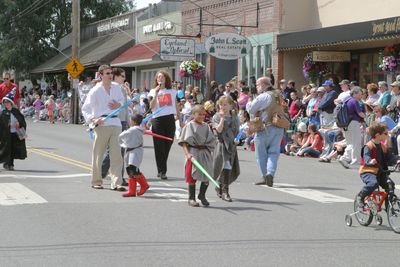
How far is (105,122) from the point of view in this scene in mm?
11969

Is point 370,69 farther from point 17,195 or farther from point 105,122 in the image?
point 17,195

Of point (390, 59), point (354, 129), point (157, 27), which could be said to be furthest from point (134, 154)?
point (157, 27)

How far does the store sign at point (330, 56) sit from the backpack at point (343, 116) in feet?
29.5

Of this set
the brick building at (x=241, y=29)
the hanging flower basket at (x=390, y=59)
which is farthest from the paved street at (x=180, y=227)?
the brick building at (x=241, y=29)

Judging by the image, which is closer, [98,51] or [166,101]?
[166,101]

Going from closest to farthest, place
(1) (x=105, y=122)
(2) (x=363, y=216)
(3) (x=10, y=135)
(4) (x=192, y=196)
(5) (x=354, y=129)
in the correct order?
(2) (x=363, y=216) < (4) (x=192, y=196) < (1) (x=105, y=122) < (3) (x=10, y=135) < (5) (x=354, y=129)

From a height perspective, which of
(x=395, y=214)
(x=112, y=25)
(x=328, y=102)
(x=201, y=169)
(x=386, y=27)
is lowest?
(x=395, y=214)

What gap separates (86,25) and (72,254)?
50763 millimetres

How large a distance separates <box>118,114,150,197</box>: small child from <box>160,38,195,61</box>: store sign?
19.2 meters

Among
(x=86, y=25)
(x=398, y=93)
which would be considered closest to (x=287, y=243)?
(x=398, y=93)

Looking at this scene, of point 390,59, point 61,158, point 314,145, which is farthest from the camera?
point 390,59

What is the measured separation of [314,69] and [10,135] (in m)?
14.3

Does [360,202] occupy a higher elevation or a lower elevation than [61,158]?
higher

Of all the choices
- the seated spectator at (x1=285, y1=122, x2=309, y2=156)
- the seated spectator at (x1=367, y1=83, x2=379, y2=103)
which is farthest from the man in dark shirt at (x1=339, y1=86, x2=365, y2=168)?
the seated spectator at (x1=285, y1=122, x2=309, y2=156)
